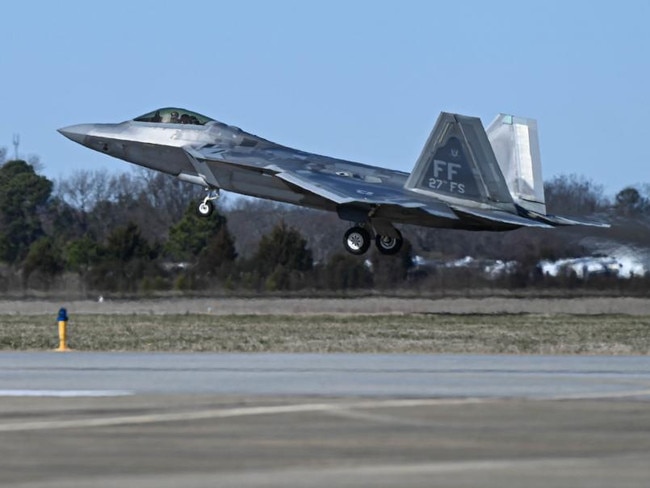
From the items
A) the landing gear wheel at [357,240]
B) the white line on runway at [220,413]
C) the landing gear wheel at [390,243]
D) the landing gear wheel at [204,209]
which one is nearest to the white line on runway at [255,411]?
the white line on runway at [220,413]

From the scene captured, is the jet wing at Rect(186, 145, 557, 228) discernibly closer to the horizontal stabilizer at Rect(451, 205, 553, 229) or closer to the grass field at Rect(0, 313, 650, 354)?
the horizontal stabilizer at Rect(451, 205, 553, 229)

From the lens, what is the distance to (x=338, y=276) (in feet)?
151

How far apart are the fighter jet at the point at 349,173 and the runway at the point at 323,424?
14.3m

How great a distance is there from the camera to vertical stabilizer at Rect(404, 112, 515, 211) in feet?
117

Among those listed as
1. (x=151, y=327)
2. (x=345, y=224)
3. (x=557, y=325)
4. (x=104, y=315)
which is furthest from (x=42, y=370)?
(x=345, y=224)

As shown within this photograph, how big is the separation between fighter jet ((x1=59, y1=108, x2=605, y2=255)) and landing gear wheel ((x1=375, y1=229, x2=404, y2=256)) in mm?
26

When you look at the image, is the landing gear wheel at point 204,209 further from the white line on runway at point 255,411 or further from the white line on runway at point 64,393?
the white line on runway at point 255,411

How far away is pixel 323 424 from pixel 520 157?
989 inches

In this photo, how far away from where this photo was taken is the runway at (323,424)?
10.8 metres

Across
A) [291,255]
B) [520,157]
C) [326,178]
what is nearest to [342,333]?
[326,178]

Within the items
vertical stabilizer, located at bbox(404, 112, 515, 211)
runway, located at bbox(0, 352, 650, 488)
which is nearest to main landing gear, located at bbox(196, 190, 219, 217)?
vertical stabilizer, located at bbox(404, 112, 515, 211)

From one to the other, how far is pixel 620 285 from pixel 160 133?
15.1 m

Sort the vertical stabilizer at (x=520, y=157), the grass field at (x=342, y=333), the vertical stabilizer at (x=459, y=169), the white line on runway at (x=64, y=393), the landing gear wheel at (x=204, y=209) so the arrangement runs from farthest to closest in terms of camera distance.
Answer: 1. the vertical stabilizer at (x=520, y=157)
2. the vertical stabilizer at (x=459, y=169)
3. the landing gear wheel at (x=204, y=209)
4. the grass field at (x=342, y=333)
5. the white line on runway at (x=64, y=393)

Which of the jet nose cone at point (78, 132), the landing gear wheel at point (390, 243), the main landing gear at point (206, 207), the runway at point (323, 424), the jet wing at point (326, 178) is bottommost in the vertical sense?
the runway at point (323, 424)
